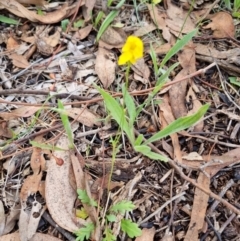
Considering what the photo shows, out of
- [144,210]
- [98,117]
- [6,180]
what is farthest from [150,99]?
[6,180]

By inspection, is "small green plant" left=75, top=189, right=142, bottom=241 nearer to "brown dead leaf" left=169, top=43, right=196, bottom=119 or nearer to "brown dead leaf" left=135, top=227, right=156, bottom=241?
"brown dead leaf" left=135, top=227, right=156, bottom=241

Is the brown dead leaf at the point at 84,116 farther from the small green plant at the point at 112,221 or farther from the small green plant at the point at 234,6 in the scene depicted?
the small green plant at the point at 234,6

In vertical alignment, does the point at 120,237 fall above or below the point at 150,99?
below

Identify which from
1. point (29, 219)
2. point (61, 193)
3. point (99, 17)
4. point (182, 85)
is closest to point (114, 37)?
point (99, 17)

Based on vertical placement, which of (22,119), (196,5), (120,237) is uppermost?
(196,5)

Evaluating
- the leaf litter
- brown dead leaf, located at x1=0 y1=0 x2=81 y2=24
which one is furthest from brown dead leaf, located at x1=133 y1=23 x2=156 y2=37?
brown dead leaf, located at x1=0 y1=0 x2=81 y2=24

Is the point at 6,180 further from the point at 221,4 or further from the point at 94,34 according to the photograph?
the point at 221,4

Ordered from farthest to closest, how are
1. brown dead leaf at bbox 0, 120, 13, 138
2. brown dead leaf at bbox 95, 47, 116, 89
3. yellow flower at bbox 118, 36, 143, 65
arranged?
1. brown dead leaf at bbox 95, 47, 116, 89
2. brown dead leaf at bbox 0, 120, 13, 138
3. yellow flower at bbox 118, 36, 143, 65

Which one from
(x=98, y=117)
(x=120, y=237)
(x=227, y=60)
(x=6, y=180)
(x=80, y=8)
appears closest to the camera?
(x=120, y=237)
